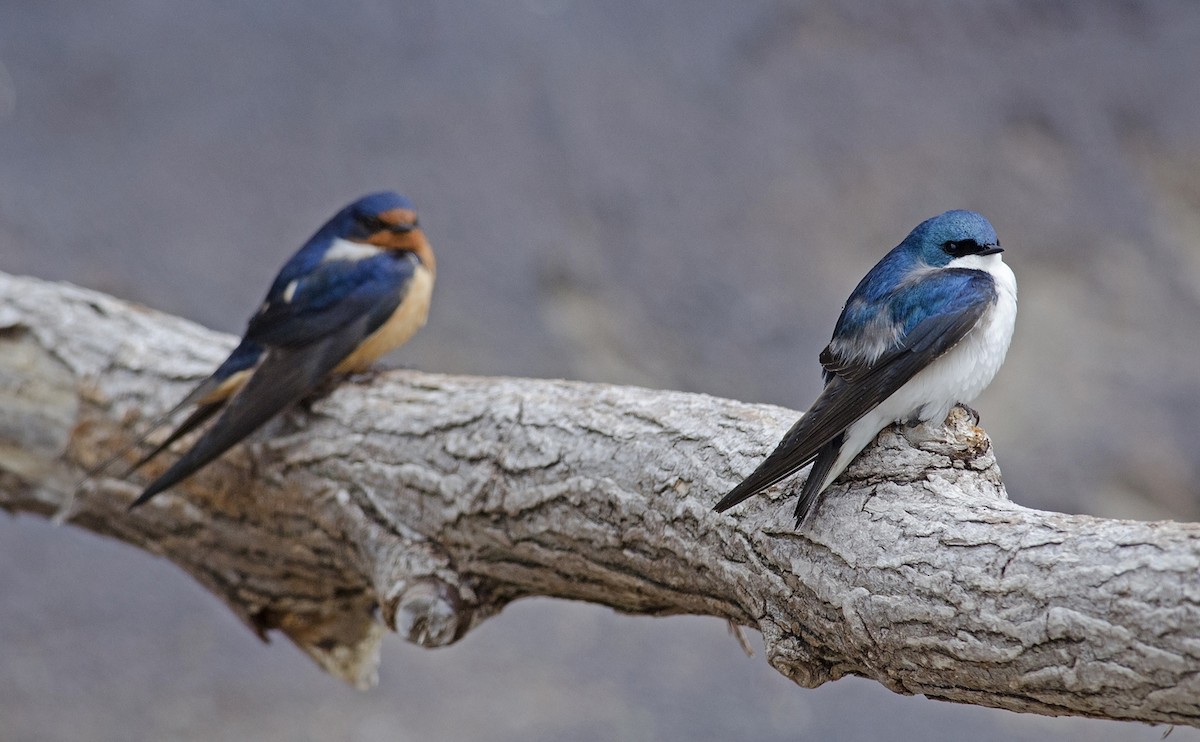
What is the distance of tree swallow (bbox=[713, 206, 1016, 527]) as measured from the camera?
1.41 m

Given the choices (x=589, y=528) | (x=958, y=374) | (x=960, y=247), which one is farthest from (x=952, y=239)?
(x=589, y=528)

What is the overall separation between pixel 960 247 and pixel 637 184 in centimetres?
314

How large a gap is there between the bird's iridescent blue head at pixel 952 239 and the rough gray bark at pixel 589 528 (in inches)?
8.7

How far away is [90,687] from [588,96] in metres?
2.70

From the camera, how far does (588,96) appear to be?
183 inches

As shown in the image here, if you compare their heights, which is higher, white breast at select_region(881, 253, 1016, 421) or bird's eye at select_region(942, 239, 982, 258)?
bird's eye at select_region(942, 239, 982, 258)

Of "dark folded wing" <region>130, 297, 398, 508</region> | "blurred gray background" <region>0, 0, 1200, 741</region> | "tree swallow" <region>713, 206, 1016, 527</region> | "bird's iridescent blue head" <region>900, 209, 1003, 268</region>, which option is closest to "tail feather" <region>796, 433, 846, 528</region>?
"tree swallow" <region>713, 206, 1016, 527</region>

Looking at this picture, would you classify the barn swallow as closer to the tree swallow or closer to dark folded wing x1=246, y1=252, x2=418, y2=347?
dark folded wing x1=246, y1=252, x2=418, y2=347

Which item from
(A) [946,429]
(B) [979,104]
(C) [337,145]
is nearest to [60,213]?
(C) [337,145]

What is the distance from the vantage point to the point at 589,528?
176cm

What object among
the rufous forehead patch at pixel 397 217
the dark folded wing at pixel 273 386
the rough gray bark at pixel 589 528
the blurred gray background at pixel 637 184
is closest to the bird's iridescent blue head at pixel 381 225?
the rufous forehead patch at pixel 397 217

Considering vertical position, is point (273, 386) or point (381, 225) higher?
point (381, 225)

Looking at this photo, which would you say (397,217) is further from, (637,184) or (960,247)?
(637,184)

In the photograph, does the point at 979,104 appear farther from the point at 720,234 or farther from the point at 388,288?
the point at 388,288
